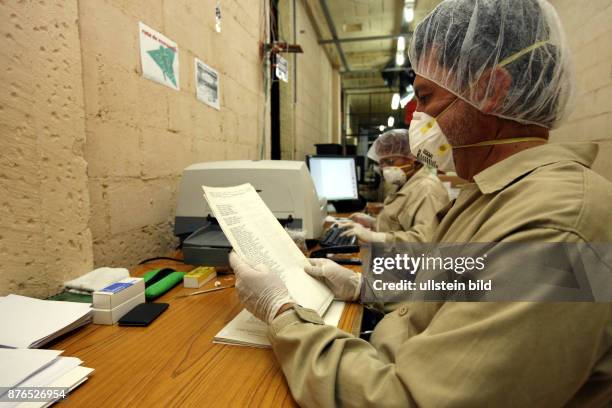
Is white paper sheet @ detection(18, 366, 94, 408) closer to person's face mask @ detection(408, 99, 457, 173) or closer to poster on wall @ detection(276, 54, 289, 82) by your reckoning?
person's face mask @ detection(408, 99, 457, 173)

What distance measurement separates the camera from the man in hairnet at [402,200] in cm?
188

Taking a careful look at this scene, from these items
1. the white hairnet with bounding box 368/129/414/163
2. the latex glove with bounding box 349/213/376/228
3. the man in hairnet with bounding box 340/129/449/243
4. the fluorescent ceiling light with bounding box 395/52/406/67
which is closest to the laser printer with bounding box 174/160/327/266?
the man in hairnet with bounding box 340/129/449/243

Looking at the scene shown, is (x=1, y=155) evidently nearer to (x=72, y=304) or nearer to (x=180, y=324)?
(x=72, y=304)

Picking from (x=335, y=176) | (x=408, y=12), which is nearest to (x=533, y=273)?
(x=335, y=176)

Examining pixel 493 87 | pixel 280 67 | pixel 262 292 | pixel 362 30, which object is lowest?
pixel 262 292

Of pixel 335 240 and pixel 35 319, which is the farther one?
pixel 335 240

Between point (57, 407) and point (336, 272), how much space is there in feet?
2.11

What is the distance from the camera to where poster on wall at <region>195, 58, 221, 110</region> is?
170 cm

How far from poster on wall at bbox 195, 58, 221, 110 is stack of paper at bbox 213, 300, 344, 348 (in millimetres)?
1301

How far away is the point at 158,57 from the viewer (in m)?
1.38

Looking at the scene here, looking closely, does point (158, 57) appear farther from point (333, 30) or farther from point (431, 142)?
point (333, 30)

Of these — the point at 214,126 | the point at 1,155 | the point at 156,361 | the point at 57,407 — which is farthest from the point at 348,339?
the point at 214,126

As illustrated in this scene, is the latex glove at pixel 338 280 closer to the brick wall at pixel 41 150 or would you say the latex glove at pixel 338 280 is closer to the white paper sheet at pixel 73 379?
the white paper sheet at pixel 73 379

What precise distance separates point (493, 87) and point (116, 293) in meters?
0.99
